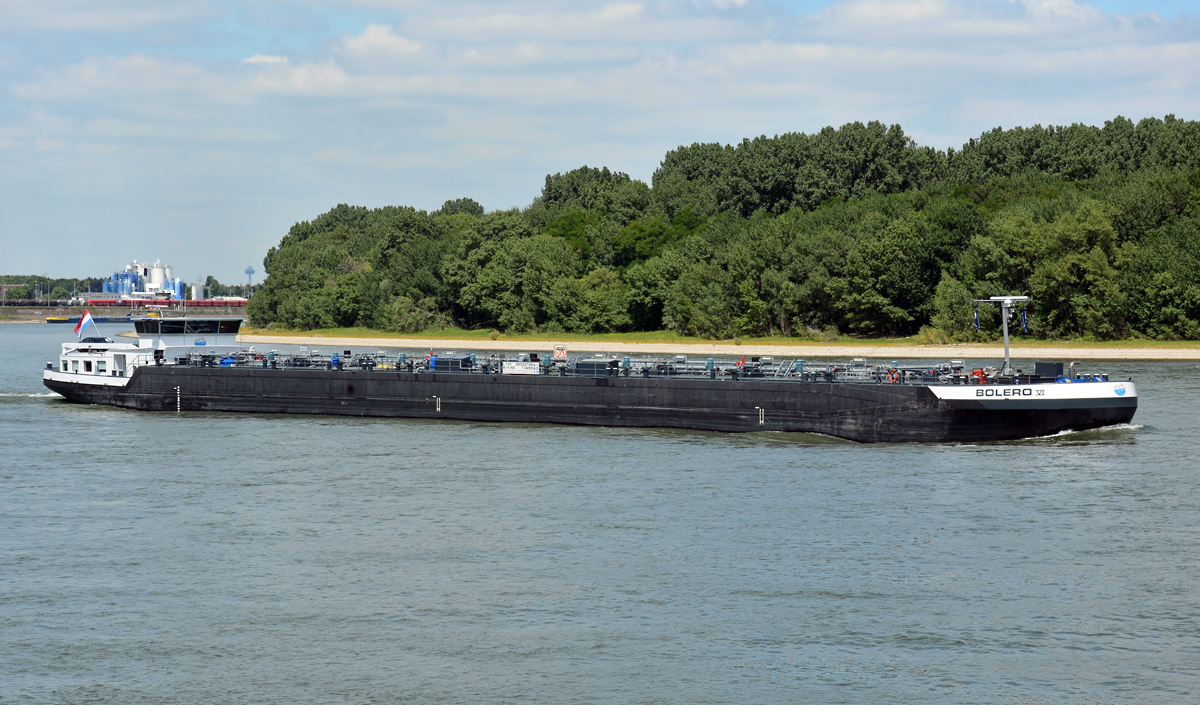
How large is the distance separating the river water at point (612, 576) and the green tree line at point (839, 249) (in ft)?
207

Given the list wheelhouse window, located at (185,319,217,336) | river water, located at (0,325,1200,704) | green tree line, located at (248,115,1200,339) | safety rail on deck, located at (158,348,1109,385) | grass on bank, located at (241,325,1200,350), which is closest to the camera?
river water, located at (0,325,1200,704)

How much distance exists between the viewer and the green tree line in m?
110

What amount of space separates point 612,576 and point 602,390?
3063cm

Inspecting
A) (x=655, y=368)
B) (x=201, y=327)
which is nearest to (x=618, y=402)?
(x=655, y=368)

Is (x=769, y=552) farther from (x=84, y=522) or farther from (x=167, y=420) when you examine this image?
(x=167, y=420)

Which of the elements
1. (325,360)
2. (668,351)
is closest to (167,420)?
(325,360)

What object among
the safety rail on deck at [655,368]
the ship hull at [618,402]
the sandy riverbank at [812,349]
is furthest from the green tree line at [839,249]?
the ship hull at [618,402]

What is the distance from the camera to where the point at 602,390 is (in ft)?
198

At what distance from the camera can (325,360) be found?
74688 mm

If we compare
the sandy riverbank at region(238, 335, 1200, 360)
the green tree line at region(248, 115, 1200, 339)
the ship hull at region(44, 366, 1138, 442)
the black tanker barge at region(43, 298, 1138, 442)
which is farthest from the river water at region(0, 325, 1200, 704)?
the green tree line at region(248, 115, 1200, 339)

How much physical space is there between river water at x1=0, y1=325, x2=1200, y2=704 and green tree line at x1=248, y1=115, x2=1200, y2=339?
207 feet

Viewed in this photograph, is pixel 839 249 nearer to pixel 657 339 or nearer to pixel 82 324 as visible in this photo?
pixel 657 339

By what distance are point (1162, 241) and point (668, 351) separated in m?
52.1

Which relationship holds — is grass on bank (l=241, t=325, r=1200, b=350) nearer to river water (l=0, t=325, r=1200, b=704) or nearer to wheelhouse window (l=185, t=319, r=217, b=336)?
river water (l=0, t=325, r=1200, b=704)
